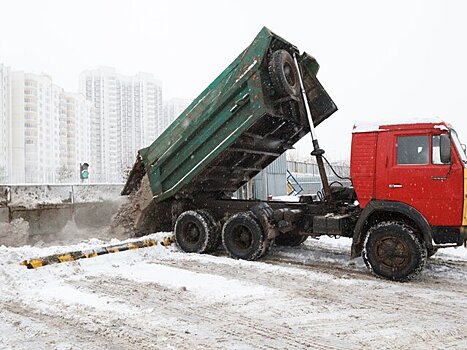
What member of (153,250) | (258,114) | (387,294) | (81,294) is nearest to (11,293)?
(81,294)

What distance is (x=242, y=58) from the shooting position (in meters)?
7.45

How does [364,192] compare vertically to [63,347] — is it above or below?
above

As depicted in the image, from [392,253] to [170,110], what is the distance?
67.8 meters

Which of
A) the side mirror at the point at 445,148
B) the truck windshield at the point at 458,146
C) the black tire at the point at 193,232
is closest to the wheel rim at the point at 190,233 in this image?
the black tire at the point at 193,232

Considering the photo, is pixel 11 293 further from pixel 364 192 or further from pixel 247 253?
pixel 364 192

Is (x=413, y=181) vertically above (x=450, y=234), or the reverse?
(x=413, y=181)

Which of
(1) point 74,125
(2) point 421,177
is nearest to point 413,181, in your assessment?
(2) point 421,177

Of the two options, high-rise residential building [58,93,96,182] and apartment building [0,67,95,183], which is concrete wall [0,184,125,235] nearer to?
apartment building [0,67,95,183]

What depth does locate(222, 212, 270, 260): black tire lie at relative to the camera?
7784 mm

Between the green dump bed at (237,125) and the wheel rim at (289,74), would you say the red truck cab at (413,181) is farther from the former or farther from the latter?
the green dump bed at (237,125)

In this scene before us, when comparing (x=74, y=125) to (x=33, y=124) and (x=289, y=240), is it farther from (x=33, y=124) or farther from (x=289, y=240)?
(x=289, y=240)

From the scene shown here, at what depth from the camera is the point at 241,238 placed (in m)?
8.16

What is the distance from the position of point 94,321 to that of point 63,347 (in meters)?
0.65

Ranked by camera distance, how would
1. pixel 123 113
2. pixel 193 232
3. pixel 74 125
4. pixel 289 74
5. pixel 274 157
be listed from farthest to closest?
pixel 74 125, pixel 123 113, pixel 274 157, pixel 193 232, pixel 289 74
